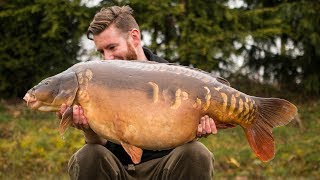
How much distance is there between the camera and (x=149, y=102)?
3.30 metres

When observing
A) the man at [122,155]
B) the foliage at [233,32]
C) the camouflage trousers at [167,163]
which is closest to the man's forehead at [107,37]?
the man at [122,155]

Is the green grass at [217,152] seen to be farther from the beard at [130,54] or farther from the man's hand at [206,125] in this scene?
the man's hand at [206,125]

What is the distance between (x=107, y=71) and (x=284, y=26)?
6866mm

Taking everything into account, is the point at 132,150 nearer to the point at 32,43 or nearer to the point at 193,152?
the point at 193,152

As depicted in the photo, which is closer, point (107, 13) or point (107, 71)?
point (107, 71)

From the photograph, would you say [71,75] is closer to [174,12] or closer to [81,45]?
[174,12]

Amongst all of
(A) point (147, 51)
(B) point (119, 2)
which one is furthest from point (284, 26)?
(A) point (147, 51)

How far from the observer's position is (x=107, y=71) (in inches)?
133

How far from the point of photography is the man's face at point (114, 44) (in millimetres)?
4141

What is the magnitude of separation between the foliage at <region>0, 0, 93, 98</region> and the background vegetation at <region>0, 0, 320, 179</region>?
0.01 meters

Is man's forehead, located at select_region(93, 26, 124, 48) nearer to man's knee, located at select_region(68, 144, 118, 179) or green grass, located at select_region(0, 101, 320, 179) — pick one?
man's knee, located at select_region(68, 144, 118, 179)

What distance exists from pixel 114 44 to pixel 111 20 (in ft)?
0.48

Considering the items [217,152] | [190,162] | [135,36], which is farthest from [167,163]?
[217,152]

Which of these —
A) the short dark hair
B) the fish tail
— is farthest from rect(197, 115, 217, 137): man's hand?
the short dark hair
